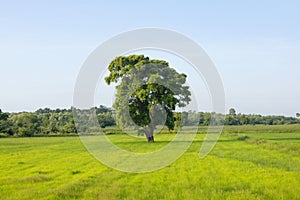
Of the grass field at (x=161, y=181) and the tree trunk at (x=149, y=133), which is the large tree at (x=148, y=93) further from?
the grass field at (x=161, y=181)

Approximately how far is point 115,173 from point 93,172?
115 cm

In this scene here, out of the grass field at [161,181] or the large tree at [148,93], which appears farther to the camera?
the large tree at [148,93]

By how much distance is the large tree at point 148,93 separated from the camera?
3825 centimetres

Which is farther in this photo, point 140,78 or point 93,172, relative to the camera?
point 140,78

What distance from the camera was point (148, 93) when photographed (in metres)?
38.2

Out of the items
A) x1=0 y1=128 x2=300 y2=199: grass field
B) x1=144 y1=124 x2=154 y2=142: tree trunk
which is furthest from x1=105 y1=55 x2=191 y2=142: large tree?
x1=0 y1=128 x2=300 y2=199: grass field

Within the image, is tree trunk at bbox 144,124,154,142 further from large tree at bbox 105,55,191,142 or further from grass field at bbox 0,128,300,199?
grass field at bbox 0,128,300,199

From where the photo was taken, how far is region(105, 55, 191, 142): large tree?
125ft

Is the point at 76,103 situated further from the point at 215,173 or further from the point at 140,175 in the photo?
the point at 215,173

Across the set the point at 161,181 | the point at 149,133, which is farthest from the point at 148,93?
the point at 161,181

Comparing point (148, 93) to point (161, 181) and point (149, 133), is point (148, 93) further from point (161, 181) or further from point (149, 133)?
point (161, 181)

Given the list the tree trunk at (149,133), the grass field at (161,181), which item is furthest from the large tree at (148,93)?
the grass field at (161,181)

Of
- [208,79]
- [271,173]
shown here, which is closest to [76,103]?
[208,79]

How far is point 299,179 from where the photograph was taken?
47.3 feet
